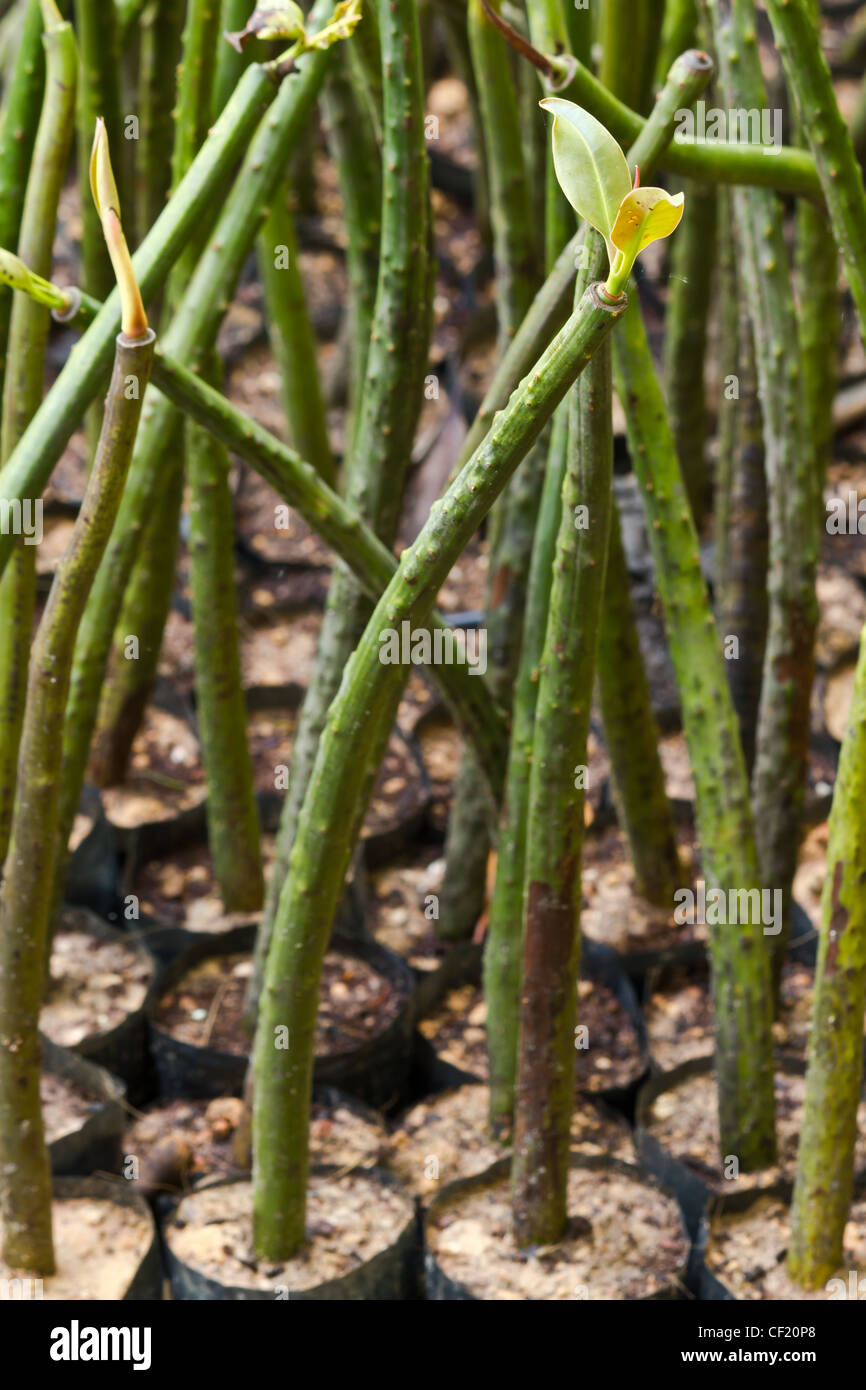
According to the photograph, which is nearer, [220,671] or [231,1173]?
[231,1173]

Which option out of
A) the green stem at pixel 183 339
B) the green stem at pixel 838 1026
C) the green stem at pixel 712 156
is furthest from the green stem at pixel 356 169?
the green stem at pixel 838 1026

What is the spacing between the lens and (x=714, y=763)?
1.45 meters

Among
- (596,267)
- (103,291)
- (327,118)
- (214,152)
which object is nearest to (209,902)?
(103,291)

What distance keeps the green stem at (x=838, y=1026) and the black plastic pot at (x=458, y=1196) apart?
140mm

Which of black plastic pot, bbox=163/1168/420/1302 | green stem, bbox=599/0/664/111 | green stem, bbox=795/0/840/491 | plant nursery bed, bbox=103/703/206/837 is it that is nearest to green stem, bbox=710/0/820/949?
green stem, bbox=599/0/664/111

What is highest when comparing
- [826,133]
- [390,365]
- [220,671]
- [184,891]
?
[826,133]

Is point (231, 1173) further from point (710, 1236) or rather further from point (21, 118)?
point (21, 118)

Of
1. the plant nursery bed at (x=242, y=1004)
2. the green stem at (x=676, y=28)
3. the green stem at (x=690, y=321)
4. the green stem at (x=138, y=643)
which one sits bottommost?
the plant nursery bed at (x=242, y=1004)

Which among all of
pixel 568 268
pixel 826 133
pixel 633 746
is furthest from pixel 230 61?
pixel 633 746

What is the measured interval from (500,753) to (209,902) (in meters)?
0.70

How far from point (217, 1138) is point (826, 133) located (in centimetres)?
124

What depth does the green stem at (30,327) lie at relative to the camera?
1283 millimetres

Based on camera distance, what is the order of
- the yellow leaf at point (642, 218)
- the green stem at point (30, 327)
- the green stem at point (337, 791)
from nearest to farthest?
the yellow leaf at point (642, 218) → the green stem at point (337, 791) → the green stem at point (30, 327)

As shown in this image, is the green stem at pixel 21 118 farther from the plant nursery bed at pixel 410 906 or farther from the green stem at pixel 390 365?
the plant nursery bed at pixel 410 906
